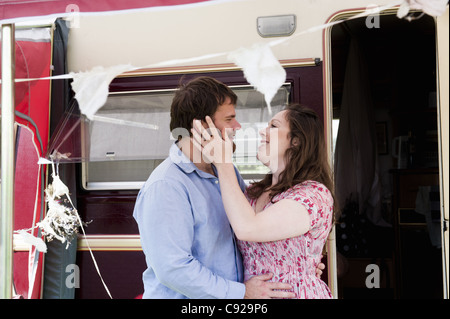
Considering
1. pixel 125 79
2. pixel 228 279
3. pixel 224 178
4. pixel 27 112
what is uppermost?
pixel 125 79

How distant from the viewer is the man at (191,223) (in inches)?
66.6

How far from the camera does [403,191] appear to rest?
15.4 feet

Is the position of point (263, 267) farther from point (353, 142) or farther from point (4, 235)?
point (353, 142)

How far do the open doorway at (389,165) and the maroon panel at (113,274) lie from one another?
1.88m

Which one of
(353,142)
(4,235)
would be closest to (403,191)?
(353,142)

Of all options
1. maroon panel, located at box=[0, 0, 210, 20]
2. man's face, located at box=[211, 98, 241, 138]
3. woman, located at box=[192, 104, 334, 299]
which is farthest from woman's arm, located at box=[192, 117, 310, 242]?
maroon panel, located at box=[0, 0, 210, 20]

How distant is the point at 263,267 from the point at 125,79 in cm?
163

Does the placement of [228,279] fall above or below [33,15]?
below

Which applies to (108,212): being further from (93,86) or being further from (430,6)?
(430,6)

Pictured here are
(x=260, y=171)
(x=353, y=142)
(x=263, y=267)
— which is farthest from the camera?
(x=353, y=142)

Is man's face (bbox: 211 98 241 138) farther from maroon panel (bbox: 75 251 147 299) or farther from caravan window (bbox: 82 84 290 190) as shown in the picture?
maroon panel (bbox: 75 251 147 299)

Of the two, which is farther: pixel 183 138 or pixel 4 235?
pixel 4 235

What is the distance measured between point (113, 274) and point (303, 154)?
1.56m

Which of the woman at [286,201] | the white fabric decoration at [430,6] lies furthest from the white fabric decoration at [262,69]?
the white fabric decoration at [430,6]
